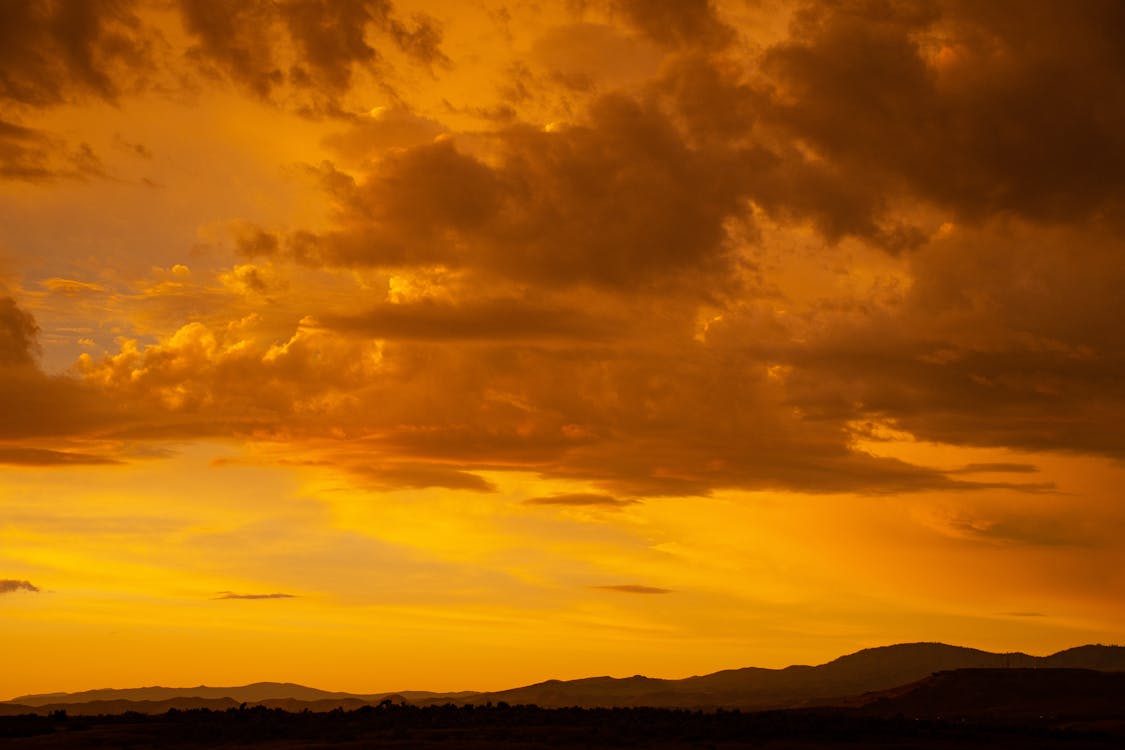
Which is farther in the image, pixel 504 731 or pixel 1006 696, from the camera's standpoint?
pixel 1006 696

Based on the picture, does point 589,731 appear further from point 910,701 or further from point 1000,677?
point 1000,677

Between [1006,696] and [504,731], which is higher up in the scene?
[1006,696]

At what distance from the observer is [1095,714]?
13812cm

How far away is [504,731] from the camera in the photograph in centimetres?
7194

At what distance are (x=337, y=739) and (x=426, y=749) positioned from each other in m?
7.94

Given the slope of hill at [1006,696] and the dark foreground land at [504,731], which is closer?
the dark foreground land at [504,731]

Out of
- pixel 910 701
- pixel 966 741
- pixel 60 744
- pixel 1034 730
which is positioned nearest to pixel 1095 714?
pixel 910 701

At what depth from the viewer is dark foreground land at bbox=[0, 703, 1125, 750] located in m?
67.4

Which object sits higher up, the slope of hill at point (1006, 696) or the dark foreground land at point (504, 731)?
the slope of hill at point (1006, 696)

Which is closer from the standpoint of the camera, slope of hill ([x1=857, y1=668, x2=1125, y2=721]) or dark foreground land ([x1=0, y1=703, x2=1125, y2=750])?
dark foreground land ([x1=0, y1=703, x2=1125, y2=750])

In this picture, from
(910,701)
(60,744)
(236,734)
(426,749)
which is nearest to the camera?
(426,749)

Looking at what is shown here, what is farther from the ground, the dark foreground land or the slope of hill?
the slope of hill

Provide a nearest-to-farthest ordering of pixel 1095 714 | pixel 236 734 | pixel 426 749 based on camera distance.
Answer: pixel 426 749 → pixel 236 734 → pixel 1095 714

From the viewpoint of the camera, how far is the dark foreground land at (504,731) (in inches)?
2653
